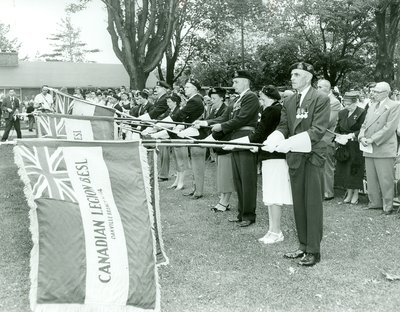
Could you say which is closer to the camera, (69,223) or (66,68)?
(69,223)

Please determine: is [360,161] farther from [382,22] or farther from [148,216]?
[382,22]

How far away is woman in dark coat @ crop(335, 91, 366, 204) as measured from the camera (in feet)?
30.3

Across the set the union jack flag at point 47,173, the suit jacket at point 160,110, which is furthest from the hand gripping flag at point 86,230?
the suit jacket at point 160,110

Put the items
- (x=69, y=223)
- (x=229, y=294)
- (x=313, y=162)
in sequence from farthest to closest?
(x=313, y=162), (x=229, y=294), (x=69, y=223)

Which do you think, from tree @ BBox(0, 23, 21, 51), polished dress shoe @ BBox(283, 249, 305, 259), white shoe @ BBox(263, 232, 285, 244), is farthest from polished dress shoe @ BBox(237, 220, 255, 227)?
tree @ BBox(0, 23, 21, 51)

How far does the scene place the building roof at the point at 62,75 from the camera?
1594 inches

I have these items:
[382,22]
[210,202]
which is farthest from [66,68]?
[210,202]

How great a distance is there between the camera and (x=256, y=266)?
5.86 meters

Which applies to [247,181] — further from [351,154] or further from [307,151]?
[351,154]

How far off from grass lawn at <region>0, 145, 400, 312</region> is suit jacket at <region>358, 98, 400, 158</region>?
0.95 metres

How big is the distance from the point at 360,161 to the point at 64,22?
96302 millimetres

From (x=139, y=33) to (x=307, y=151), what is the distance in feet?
60.9

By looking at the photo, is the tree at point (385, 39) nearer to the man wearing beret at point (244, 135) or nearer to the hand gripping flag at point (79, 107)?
the hand gripping flag at point (79, 107)

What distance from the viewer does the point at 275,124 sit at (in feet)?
22.9
